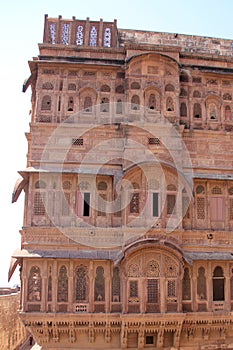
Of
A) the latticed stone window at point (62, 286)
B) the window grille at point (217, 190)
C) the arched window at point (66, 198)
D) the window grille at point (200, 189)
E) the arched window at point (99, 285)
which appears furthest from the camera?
the window grille at point (217, 190)

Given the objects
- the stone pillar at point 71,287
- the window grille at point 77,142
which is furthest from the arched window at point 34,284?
the window grille at point 77,142

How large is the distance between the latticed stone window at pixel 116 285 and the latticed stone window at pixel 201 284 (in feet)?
9.20

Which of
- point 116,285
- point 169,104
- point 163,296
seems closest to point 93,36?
point 169,104

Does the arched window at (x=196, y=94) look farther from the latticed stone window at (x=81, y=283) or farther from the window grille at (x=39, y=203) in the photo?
→ the latticed stone window at (x=81, y=283)

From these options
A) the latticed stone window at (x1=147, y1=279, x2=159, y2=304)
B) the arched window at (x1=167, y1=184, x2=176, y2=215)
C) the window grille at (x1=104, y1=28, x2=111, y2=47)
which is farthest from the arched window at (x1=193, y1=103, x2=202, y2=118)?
the latticed stone window at (x1=147, y1=279, x2=159, y2=304)

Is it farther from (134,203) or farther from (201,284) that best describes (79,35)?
(201,284)

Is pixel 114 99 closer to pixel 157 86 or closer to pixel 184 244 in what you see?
pixel 157 86

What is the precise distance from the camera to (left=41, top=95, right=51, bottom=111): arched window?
16094 millimetres

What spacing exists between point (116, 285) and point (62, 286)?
1828 mm

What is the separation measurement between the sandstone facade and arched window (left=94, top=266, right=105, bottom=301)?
0.03 metres

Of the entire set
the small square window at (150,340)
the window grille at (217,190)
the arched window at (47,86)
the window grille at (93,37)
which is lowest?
the small square window at (150,340)

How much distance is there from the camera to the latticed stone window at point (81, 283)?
14.5 m

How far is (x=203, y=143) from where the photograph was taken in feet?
53.5

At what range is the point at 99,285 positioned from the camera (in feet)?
48.0
